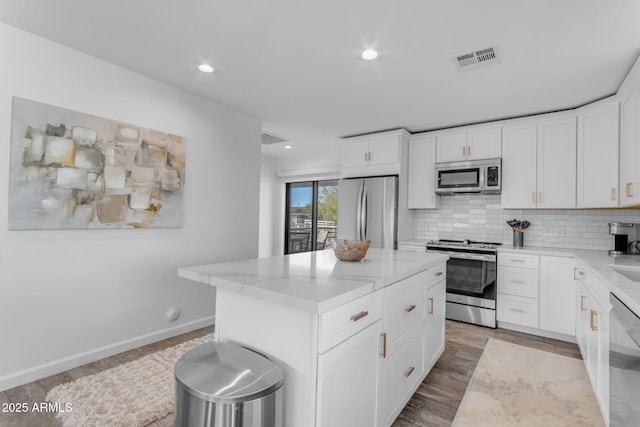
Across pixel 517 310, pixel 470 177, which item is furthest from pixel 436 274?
pixel 470 177

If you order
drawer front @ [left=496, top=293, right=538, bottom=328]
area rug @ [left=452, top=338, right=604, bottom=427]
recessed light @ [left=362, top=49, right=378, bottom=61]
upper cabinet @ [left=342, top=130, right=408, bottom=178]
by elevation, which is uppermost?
recessed light @ [left=362, top=49, right=378, bottom=61]

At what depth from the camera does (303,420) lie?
1.32m

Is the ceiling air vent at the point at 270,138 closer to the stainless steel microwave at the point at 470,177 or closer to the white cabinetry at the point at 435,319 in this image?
the stainless steel microwave at the point at 470,177

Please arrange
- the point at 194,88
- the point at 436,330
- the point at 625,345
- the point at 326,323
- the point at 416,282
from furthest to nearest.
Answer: the point at 194,88
the point at 436,330
the point at 416,282
the point at 625,345
the point at 326,323

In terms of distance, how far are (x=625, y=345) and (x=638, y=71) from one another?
2.19 metres

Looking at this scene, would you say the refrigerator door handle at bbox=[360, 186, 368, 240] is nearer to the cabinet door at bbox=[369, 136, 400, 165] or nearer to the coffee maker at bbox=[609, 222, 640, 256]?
the cabinet door at bbox=[369, 136, 400, 165]

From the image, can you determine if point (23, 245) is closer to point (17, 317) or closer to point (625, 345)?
point (17, 317)

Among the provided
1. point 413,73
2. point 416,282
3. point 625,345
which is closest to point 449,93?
point 413,73

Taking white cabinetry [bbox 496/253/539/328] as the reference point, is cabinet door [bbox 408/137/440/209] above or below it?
above

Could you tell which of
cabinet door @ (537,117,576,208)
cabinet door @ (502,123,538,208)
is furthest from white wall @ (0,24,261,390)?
cabinet door @ (537,117,576,208)

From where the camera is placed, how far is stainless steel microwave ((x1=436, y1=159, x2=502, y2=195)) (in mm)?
3869

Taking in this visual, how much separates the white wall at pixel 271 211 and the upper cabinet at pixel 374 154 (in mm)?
2077

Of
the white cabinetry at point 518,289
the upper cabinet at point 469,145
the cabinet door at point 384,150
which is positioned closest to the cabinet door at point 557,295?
the white cabinetry at point 518,289

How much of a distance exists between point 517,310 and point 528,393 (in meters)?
1.45
